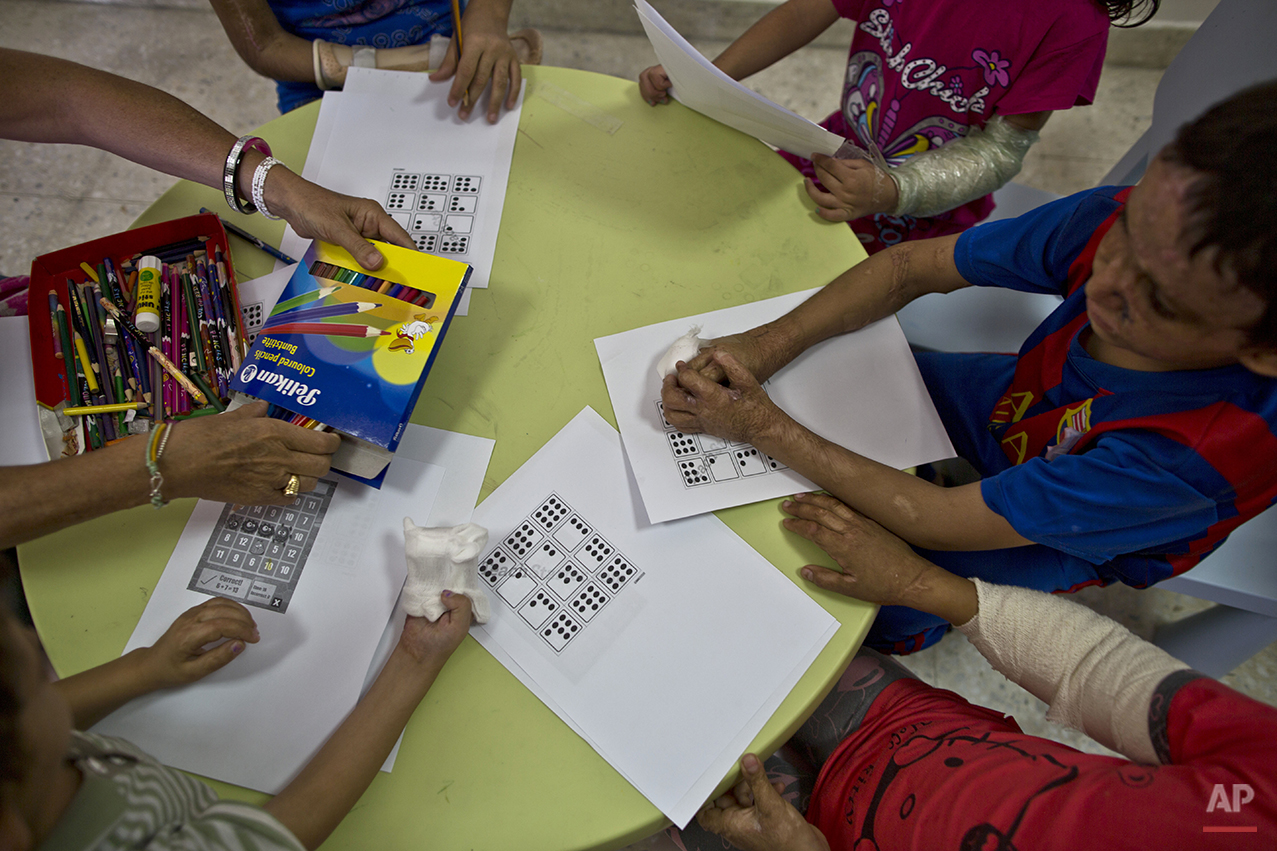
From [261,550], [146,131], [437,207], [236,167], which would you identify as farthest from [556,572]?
[146,131]

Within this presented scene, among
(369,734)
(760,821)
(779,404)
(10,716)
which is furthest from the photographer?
(779,404)

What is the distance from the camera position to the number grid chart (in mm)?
746

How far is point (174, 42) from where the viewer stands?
7.12ft

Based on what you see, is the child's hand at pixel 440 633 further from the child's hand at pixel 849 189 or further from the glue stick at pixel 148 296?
the child's hand at pixel 849 189

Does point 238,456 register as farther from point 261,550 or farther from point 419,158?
point 419,158

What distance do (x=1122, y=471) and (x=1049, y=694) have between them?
263 millimetres

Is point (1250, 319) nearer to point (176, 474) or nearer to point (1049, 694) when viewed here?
point (1049, 694)

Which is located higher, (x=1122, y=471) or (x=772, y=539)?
(x=1122, y=471)

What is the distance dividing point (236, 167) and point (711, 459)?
2.39 ft

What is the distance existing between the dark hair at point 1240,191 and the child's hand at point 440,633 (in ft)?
2.43

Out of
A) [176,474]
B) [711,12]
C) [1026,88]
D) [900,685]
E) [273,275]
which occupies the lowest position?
[900,685]

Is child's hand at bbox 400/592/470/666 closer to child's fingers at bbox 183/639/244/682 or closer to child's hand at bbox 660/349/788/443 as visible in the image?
child's fingers at bbox 183/639/244/682

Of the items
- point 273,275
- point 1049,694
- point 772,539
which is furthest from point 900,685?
point 273,275

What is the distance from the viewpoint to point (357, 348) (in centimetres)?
76
